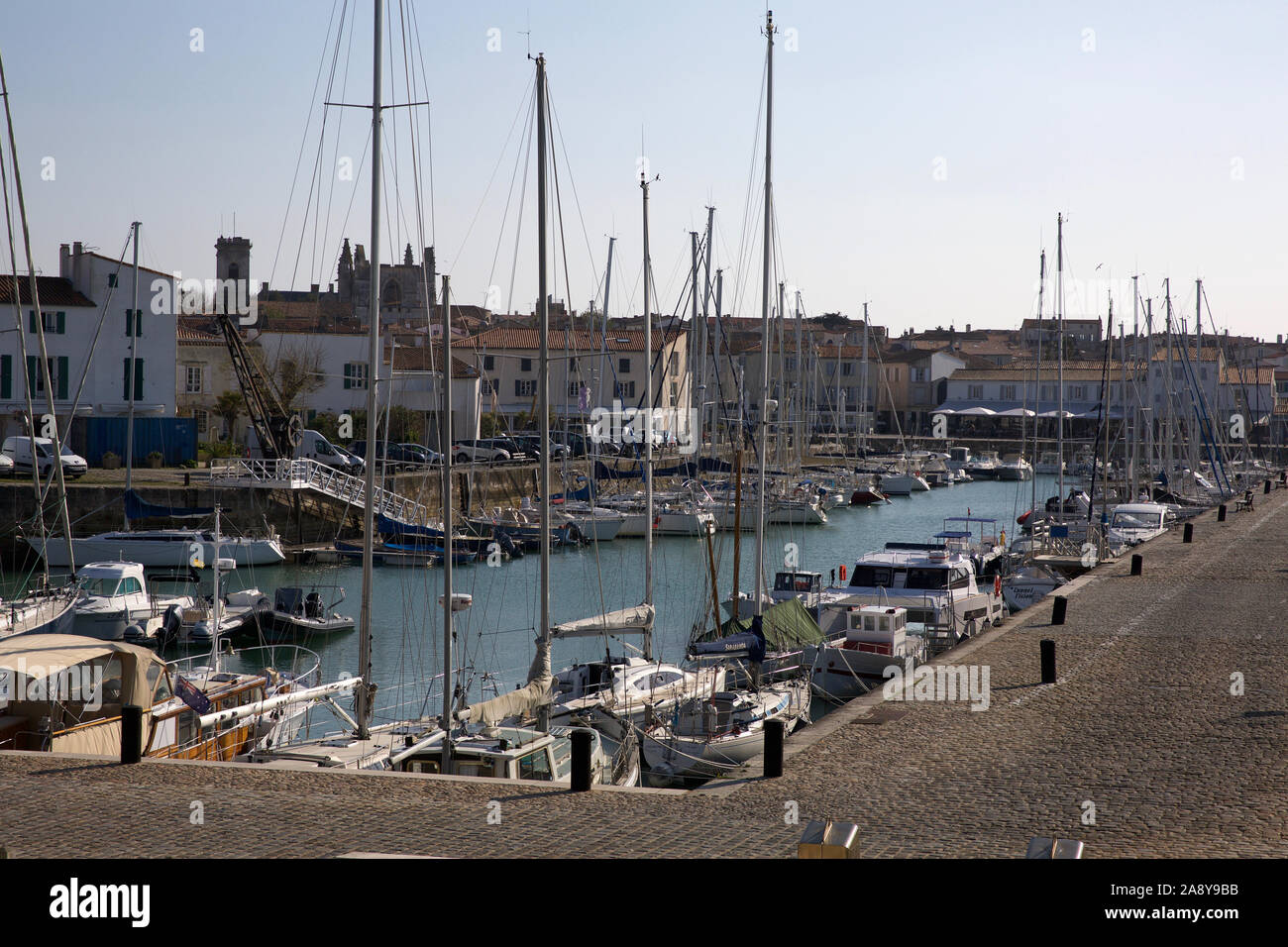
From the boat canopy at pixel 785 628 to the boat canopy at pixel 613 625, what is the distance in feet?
4.13

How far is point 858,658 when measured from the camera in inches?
881

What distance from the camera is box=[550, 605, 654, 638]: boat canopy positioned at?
72.0ft

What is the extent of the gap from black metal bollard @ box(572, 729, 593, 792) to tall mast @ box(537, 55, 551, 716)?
17.1 feet

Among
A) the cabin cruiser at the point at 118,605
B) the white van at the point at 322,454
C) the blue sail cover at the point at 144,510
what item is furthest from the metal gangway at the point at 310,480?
the cabin cruiser at the point at 118,605

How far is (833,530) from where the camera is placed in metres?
56.3

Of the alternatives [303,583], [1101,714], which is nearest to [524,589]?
[303,583]

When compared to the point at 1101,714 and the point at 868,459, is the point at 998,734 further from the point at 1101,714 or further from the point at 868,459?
the point at 868,459

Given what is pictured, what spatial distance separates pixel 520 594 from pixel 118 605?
11620 millimetres

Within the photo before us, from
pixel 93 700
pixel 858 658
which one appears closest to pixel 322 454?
pixel 858 658

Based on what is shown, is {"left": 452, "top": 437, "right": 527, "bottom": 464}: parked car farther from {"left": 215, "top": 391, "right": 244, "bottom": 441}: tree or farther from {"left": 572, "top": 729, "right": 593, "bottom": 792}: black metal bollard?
{"left": 572, "top": 729, "right": 593, "bottom": 792}: black metal bollard

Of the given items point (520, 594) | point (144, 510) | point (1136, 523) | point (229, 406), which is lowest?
point (520, 594)

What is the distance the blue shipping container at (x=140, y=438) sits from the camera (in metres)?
49.1

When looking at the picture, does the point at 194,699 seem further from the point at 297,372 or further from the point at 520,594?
the point at 297,372

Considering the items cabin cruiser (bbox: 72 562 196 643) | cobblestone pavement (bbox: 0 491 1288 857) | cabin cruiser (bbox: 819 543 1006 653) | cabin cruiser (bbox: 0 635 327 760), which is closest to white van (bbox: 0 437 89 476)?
cabin cruiser (bbox: 72 562 196 643)
